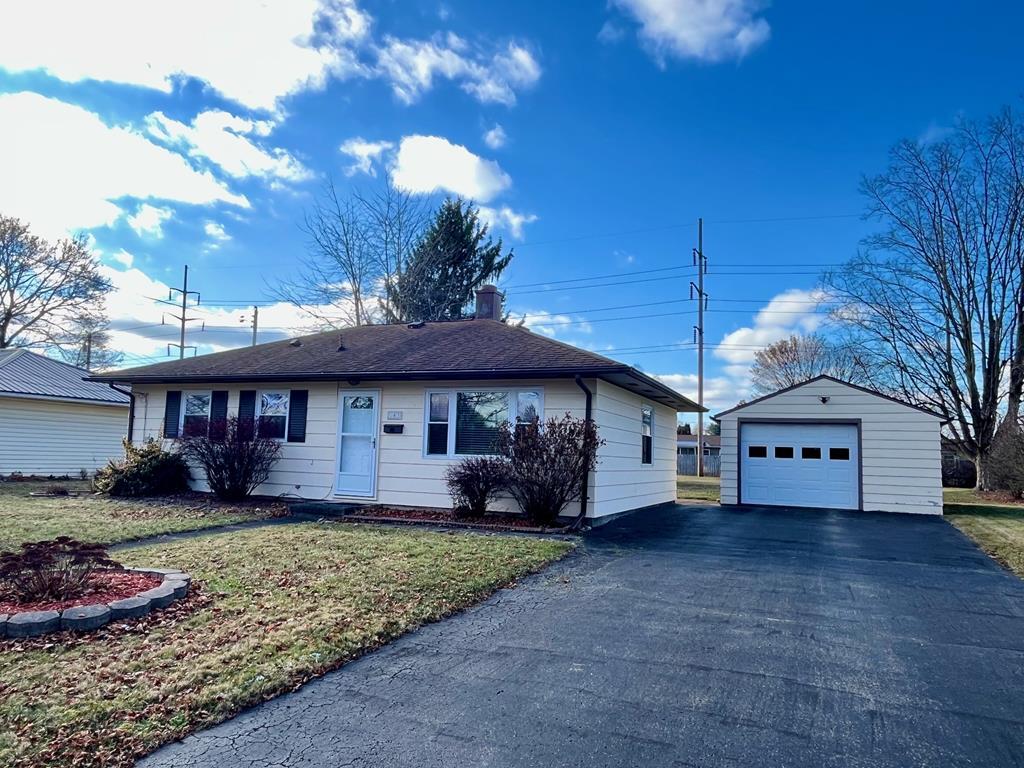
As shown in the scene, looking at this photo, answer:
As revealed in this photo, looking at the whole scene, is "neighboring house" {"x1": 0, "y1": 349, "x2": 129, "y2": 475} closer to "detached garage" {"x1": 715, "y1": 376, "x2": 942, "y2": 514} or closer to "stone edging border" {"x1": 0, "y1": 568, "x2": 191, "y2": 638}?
"stone edging border" {"x1": 0, "y1": 568, "x2": 191, "y2": 638}

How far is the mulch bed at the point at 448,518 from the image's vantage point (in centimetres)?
970

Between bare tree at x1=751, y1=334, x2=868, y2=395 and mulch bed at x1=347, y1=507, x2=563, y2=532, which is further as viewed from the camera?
bare tree at x1=751, y1=334, x2=868, y2=395

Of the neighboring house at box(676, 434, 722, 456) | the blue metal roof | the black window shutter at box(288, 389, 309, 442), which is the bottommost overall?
the neighboring house at box(676, 434, 722, 456)

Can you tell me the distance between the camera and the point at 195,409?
13.7 meters

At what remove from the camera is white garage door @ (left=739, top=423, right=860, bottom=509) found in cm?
1525

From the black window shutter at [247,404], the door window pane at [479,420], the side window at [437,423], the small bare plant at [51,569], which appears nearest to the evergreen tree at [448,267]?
the black window shutter at [247,404]

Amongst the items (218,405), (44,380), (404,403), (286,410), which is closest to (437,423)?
(404,403)

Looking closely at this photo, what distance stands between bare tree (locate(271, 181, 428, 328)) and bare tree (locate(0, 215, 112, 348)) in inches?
392

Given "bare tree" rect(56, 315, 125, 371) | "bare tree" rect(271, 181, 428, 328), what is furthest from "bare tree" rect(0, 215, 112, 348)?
"bare tree" rect(271, 181, 428, 328)

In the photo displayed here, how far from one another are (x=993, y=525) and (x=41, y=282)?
35.4 metres

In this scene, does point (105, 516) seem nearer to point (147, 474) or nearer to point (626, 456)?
point (147, 474)

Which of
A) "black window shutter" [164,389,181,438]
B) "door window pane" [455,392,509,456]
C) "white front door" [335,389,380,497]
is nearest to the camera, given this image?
"door window pane" [455,392,509,456]

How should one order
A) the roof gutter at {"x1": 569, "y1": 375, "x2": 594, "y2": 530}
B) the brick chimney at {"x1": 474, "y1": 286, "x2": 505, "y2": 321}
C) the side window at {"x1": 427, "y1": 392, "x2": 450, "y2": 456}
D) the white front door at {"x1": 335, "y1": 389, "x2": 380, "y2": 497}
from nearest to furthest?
the roof gutter at {"x1": 569, "y1": 375, "x2": 594, "y2": 530} < the side window at {"x1": 427, "y1": 392, "x2": 450, "y2": 456} < the white front door at {"x1": 335, "y1": 389, "x2": 380, "y2": 497} < the brick chimney at {"x1": 474, "y1": 286, "x2": 505, "y2": 321}

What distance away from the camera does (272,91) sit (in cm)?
1221
